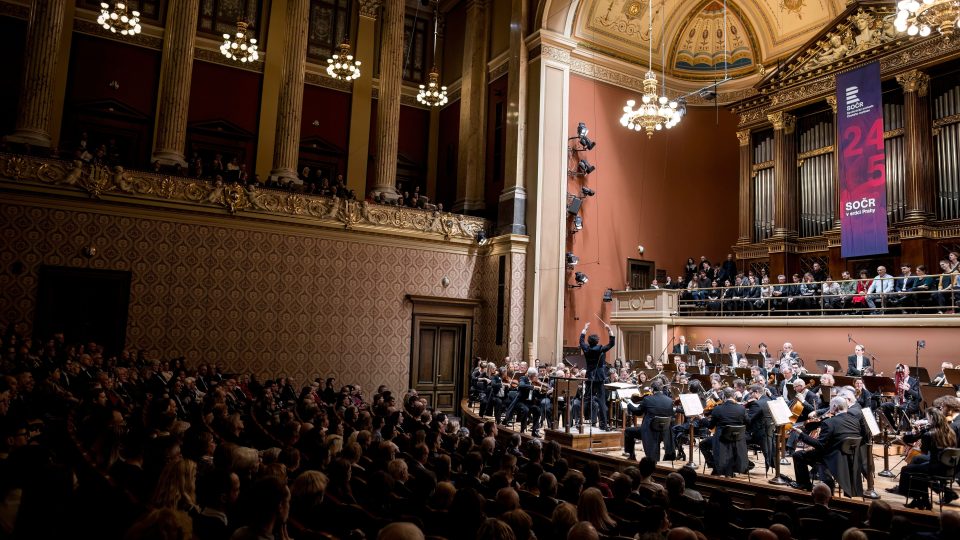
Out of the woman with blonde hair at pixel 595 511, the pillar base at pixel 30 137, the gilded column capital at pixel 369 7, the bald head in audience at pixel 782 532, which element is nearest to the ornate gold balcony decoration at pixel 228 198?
the pillar base at pixel 30 137

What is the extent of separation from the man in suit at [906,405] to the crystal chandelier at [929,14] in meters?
5.44

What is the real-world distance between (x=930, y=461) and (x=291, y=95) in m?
15.9

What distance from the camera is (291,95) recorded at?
17719 mm

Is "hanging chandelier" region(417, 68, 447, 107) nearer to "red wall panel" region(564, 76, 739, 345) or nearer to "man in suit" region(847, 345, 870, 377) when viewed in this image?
"red wall panel" region(564, 76, 739, 345)

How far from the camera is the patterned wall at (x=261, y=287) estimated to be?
45.1 ft

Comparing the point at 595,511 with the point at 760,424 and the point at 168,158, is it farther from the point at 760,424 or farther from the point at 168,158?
the point at 168,158

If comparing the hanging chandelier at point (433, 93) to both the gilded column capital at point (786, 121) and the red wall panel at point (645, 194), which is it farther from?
the gilded column capital at point (786, 121)

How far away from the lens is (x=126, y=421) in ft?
22.4

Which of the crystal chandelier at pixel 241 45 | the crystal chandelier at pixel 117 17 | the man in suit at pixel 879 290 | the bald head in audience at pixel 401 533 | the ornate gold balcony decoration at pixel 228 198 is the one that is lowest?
the bald head in audience at pixel 401 533

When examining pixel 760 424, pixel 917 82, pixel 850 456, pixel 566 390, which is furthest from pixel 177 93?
pixel 917 82

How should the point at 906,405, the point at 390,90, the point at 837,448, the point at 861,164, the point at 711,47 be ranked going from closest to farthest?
the point at 837,448 < the point at 906,405 < the point at 861,164 < the point at 390,90 < the point at 711,47

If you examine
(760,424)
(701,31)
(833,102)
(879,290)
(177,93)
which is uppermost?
(701,31)

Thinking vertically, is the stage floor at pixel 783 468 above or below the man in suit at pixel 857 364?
below

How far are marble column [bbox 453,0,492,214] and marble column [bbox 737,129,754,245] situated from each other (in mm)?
7912
